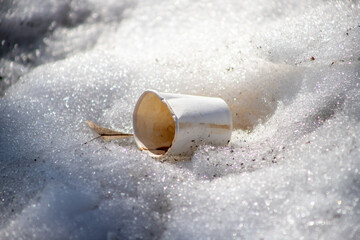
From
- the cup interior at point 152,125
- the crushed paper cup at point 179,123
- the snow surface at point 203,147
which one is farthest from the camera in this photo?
the cup interior at point 152,125

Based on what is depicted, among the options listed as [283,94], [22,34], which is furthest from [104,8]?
[283,94]

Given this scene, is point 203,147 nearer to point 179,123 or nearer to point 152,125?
point 179,123

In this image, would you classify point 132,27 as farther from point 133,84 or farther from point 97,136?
point 97,136

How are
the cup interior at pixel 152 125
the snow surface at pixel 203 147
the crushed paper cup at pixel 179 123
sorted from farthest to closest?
the cup interior at pixel 152 125 → the crushed paper cup at pixel 179 123 → the snow surface at pixel 203 147

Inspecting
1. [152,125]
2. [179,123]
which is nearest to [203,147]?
[179,123]

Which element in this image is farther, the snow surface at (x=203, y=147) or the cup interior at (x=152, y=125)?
the cup interior at (x=152, y=125)
